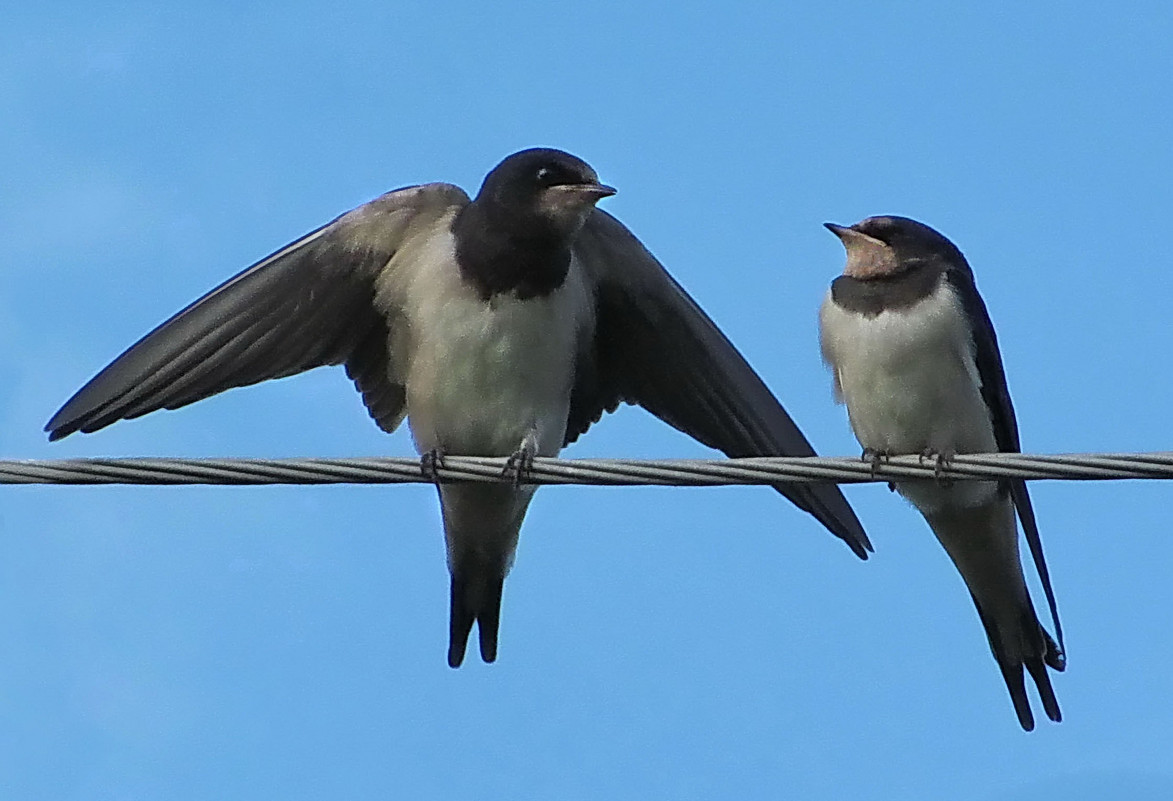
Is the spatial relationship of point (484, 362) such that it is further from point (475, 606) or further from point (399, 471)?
point (399, 471)

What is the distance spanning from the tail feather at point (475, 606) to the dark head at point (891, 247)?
1.48 meters

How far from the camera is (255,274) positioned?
5820 millimetres

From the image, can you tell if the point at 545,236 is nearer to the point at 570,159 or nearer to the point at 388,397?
the point at 570,159

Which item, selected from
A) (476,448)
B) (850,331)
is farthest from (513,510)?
(850,331)

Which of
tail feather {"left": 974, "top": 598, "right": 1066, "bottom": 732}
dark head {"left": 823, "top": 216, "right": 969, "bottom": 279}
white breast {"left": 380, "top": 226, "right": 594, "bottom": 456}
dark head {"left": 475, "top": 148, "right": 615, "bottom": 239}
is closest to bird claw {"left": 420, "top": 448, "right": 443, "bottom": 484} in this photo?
white breast {"left": 380, "top": 226, "right": 594, "bottom": 456}

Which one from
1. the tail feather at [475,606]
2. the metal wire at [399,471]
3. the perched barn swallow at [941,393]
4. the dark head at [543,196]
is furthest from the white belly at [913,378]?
the tail feather at [475,606]

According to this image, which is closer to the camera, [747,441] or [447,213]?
[447,213]

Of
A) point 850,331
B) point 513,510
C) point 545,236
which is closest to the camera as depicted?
point 850,331

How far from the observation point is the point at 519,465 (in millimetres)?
4805

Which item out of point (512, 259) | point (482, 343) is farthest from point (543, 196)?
point (482, 343)

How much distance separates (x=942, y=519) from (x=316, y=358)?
1.92m

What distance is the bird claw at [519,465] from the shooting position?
450 cm

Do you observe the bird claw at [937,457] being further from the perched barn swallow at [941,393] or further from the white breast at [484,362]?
the white breast at [484,362]

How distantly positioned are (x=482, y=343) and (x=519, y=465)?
2.36ft
